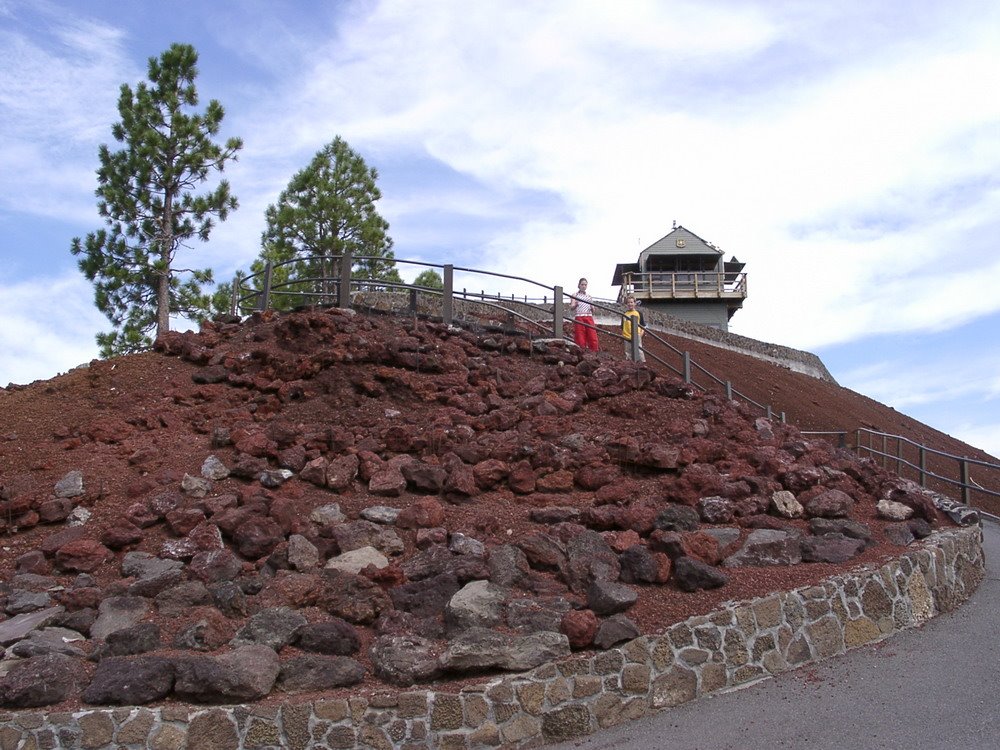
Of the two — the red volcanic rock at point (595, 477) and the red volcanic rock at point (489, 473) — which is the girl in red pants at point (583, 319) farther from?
the red volcanic rock at point (489, 473)

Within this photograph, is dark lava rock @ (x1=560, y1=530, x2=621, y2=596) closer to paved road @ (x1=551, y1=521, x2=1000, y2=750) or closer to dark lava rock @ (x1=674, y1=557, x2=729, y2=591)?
dark lava rock @ (x1=674, y1=557, x2=729, y2=591)

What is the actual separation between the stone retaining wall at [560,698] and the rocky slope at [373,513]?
8.9 inches

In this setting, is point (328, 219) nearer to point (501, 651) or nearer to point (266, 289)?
point (266, 289)

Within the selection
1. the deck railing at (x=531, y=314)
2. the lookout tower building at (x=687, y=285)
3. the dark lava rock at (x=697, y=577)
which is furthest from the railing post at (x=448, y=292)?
the lookout tower building at (x=687, y=285)

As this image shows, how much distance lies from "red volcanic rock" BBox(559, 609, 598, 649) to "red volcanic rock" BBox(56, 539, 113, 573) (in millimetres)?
4840

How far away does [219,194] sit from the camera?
23172 mm

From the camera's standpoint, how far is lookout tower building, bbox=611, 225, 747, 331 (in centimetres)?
4572

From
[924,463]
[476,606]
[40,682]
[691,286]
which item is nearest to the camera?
[40,682]

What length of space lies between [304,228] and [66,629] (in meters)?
20.4

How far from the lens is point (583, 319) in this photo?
57.6 ft

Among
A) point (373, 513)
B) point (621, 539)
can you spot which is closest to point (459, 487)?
point (373, 513)

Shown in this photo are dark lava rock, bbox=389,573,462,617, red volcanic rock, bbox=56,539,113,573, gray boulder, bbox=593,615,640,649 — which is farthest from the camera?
red volcanic rock, bbox=56,539,113,573

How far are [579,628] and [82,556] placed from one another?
203 inches

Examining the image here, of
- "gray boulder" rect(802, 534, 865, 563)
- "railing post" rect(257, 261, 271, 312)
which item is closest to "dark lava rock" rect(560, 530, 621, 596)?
"gray boulder" rect(802, 534, 865, 563)
